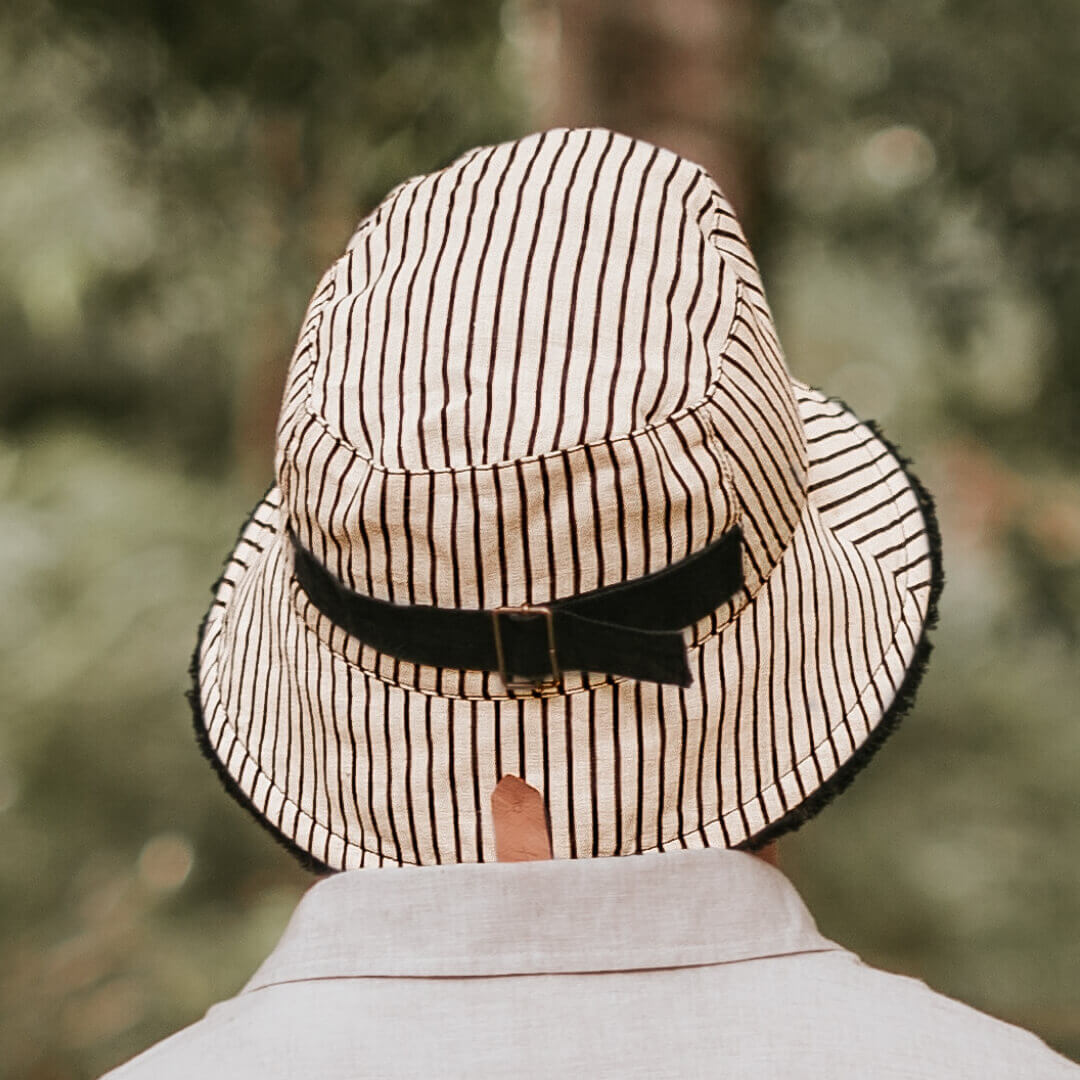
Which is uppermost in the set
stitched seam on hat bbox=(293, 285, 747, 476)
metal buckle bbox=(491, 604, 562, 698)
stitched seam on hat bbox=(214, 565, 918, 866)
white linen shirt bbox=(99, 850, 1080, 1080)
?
stitched seam on hat bbox=(293, 285, 747, 476)

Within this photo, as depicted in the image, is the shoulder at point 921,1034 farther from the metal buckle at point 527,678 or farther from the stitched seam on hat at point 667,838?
the metal buckle at point 527,678

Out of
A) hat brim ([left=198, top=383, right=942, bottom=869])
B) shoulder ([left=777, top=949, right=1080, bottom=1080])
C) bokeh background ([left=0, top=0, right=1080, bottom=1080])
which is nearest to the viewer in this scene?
shoulder ([left=777, top=949, right=1080, bottom=1080])

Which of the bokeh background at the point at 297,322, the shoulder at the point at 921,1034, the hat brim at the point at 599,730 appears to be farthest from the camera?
the bokeh background at the point at 297,322

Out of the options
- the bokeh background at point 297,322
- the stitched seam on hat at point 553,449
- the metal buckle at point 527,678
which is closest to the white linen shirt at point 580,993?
the metal buckle at point 527,678

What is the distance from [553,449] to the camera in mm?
806

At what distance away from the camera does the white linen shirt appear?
2.44 ft

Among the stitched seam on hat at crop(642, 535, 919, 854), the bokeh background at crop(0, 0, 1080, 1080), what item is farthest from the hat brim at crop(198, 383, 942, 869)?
the bokeh background at crop(0, 0, 1080, 1080)

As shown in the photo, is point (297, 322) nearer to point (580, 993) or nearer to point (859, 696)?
point (859, 696)

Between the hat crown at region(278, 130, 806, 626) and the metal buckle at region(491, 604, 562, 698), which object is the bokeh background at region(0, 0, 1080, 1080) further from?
the metal buckle at region(491, 604, 562, 698)

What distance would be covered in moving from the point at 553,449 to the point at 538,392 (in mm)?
42

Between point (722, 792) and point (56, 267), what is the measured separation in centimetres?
297

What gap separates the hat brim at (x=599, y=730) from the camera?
2.86 feet

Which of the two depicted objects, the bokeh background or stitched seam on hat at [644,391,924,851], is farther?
the bokeh background

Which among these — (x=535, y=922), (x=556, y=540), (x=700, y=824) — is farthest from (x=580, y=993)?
(x=556, y=540)
